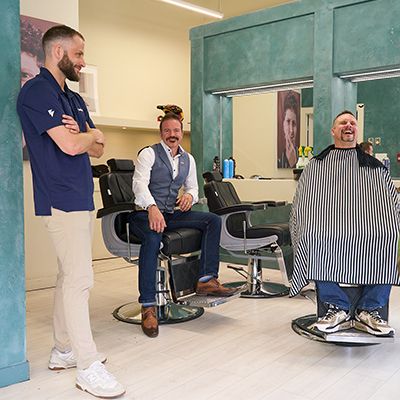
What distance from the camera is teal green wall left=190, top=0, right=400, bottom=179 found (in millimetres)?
4289

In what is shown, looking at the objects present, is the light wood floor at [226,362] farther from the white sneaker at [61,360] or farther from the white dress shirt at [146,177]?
the white dress shirt at [146,177]

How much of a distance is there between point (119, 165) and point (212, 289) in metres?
1.13

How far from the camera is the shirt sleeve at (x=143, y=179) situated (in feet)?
10.8

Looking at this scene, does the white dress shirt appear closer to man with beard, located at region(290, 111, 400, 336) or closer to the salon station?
the salon station

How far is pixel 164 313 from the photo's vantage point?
3492mm

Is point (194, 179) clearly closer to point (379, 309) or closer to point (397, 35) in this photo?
point (379, 309)

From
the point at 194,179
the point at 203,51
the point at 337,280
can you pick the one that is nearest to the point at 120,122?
the point at 203,51

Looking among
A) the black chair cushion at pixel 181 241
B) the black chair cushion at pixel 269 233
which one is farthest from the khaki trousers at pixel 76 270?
the black chair cushion at pixel 269 233

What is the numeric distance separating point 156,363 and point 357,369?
3.38ft

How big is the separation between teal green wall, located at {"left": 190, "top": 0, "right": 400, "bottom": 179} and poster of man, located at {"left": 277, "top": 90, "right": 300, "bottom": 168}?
31 centimetres

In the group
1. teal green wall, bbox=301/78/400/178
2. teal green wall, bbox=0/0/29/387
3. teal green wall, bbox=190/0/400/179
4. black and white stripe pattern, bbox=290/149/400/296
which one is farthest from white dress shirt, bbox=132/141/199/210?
teal green wall, bbox=301/78/400/178

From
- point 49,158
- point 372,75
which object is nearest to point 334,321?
point 49,158

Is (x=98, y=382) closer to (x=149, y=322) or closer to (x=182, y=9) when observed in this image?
(x=149, y=322)

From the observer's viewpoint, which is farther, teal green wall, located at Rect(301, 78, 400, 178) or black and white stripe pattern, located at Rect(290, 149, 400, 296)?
teal green wall, located at Rect(301, 78, 400, 178)
